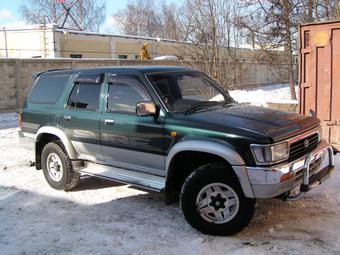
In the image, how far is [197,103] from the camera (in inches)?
218

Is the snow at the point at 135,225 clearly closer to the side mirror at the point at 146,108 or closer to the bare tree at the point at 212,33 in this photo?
the side mirror at the point at 146,108

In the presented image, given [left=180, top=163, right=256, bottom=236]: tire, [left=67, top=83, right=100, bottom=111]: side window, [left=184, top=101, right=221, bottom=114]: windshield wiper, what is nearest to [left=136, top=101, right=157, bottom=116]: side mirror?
[left=184, top=101, right=221, bottom=114]: windshield wiper

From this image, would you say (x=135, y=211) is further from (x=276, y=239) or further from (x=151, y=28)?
(x=151, y=28)

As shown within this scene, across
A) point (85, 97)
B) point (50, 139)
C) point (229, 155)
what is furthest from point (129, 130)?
point (50, 139)

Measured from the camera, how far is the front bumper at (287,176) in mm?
4387

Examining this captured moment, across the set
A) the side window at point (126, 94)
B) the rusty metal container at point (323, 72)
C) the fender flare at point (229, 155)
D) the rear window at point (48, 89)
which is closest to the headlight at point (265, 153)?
the fender flare at point (229, 155)

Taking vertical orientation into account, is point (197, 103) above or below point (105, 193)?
above

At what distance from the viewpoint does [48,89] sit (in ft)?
22.5

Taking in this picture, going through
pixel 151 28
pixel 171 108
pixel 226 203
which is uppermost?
pixel 151 28

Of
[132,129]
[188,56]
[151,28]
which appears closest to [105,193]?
[132,129]

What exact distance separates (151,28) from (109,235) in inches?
2961

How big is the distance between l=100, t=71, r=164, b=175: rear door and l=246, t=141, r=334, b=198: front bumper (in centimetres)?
122

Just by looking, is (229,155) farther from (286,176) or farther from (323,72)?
(323,72)

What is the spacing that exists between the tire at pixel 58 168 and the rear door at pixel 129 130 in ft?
2.79
